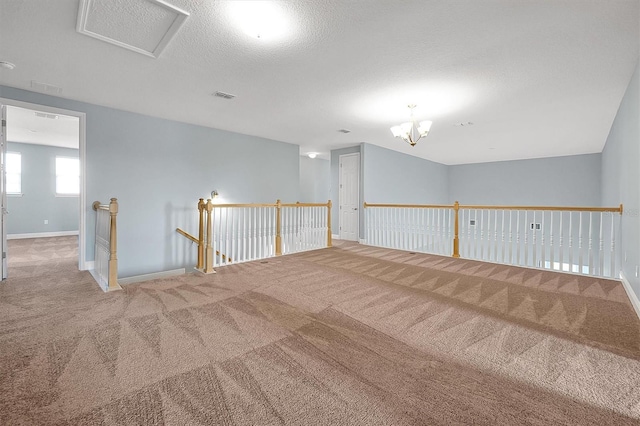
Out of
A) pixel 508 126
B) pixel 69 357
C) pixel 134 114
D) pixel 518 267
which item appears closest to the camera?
pixel 69 357

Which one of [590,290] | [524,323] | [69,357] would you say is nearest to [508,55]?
[524,323]

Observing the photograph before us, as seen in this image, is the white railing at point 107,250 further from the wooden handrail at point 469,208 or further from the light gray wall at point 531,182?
the light gray wall at point 531,182

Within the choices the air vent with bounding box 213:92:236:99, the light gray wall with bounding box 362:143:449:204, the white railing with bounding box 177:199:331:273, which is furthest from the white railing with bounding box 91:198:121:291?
the light gray wall with bounding box 362:143:449:204

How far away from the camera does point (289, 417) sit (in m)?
1.41

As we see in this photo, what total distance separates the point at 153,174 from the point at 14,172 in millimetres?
6070

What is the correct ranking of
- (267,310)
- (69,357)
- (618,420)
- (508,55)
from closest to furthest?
(618,420)
(69,357)
(267,310)
(508,55)

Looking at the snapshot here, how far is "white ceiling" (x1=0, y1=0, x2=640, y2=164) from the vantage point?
239 cm

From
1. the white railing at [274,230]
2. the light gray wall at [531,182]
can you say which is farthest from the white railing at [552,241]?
the white railing at [274,230]

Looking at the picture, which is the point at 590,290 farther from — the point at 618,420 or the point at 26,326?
the point at 26,326

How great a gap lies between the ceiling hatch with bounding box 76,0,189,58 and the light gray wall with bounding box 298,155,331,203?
770cm

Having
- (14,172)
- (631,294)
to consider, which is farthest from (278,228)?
(14,172)

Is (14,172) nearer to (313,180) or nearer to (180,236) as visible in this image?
(180,236)

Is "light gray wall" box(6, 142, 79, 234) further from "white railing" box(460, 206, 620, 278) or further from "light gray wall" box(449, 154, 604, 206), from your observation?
"light gray wall" box(449, 154, 604, 206)

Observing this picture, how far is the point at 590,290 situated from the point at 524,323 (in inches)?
70.7
